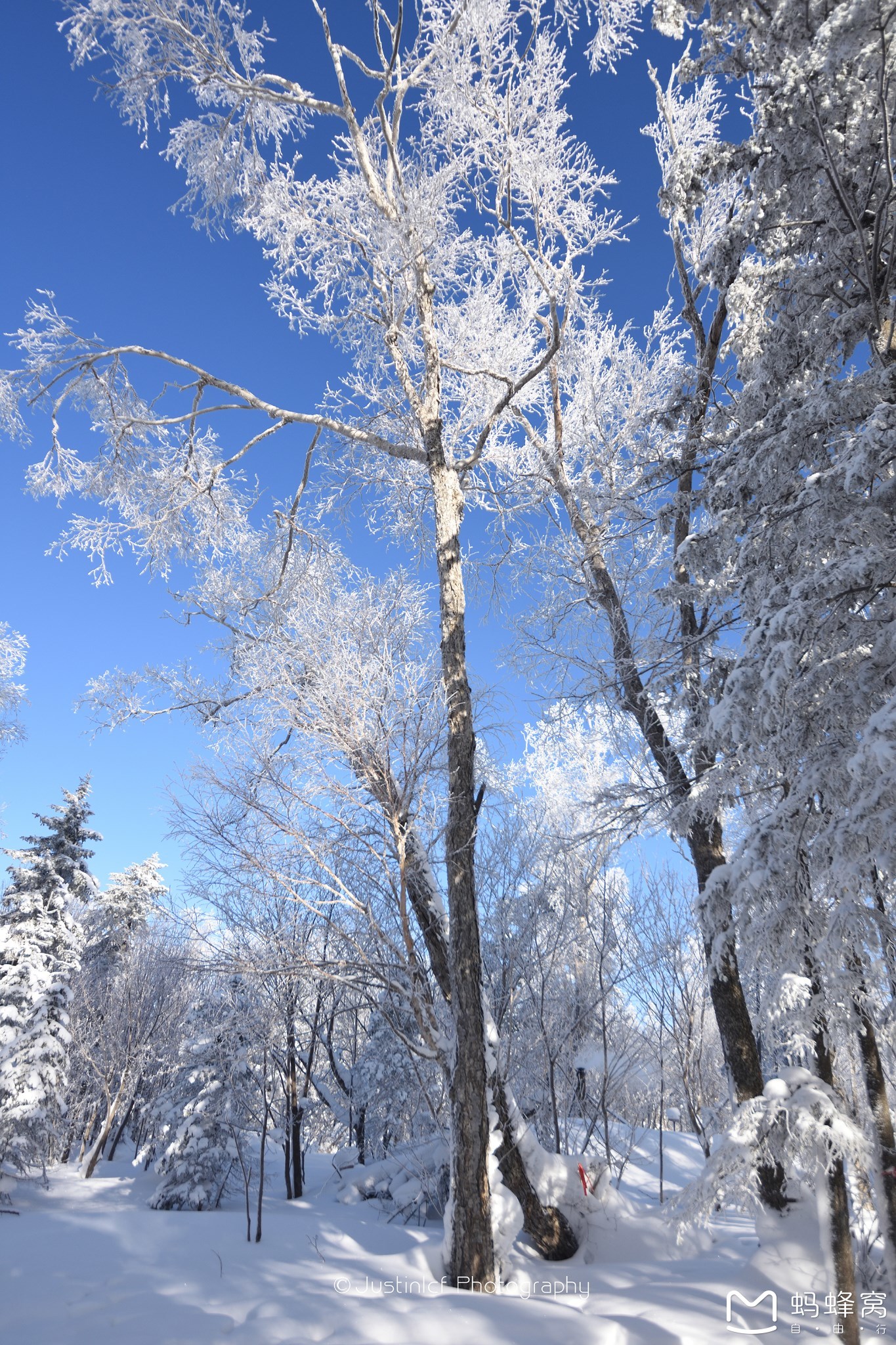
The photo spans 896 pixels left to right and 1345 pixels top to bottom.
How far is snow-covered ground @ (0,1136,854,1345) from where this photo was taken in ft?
12.7

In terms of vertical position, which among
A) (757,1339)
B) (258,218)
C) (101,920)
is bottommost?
(757,1339)

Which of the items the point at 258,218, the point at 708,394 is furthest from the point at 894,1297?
the point at 258,218

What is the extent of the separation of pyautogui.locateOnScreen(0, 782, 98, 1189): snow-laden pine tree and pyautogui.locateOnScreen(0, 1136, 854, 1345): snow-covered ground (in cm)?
526

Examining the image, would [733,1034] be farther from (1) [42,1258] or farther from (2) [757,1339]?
(1) [42,1258]

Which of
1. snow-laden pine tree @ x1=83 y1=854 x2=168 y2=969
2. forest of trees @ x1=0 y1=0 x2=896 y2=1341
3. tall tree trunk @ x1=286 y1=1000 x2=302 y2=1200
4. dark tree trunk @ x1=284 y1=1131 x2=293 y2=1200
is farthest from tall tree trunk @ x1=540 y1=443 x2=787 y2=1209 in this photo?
snow-laden pine tree @ x1=83 y1=854 x2=168 y2=969

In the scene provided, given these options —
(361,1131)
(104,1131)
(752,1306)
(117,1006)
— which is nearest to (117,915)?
(117,1006)

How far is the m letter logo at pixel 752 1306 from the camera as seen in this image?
13.7 feet

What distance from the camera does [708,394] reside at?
7.25 meters

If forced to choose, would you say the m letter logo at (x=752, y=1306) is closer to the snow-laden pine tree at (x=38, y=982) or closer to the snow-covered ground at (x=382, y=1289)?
the snow-covered ground at (x=382, y=1289)

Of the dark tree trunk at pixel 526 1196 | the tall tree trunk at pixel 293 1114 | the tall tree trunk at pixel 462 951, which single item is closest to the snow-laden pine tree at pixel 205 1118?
the tall tree trunk at pixel 293 1114

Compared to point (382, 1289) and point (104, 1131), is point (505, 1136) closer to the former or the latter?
point (382, 1289)

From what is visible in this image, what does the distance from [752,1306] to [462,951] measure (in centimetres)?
296

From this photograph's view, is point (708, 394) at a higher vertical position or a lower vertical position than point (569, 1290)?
higher

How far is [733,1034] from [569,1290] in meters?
2.43
